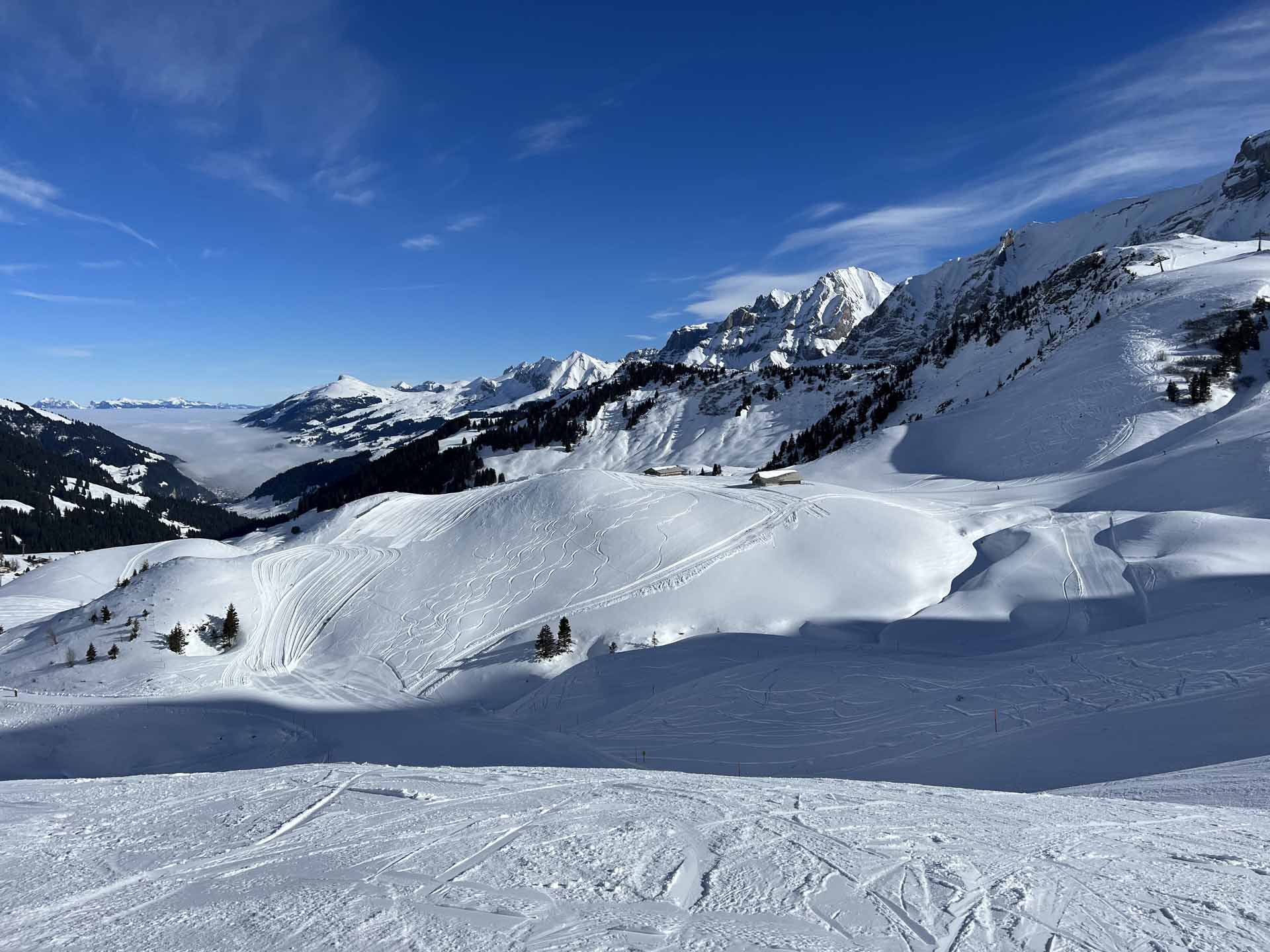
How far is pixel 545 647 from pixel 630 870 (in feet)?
66.9

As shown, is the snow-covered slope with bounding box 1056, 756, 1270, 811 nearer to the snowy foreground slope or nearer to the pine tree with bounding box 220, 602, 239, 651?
the snowy foreground slope

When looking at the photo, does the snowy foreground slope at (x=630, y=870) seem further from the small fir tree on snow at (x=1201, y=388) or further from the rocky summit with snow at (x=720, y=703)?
the small fir tree on snow at (x=1201, y=388)

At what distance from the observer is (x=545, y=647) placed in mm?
27219

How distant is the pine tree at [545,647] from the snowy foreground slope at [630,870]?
1602cm

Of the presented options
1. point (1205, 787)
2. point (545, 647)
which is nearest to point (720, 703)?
point (545, 647)

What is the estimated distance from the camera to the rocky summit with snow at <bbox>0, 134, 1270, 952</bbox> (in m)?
6.82

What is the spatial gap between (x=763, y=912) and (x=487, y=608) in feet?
92.1

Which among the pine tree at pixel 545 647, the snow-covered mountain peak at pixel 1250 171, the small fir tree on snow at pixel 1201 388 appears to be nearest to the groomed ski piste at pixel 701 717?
the pine tree at pixel 545 647

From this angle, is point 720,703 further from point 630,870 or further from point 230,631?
point 230,631

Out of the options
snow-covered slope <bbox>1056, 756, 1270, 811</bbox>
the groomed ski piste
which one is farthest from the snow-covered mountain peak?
snow-covered slope <bbox>1056, 756, 1270, 811</bbox>

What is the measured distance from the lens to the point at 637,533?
38281mm

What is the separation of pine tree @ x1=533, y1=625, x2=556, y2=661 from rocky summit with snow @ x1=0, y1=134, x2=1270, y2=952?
2.22 ft

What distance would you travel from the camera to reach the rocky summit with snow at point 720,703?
6.82m

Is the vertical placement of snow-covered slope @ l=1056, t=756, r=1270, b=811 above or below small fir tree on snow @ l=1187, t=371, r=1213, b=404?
below
